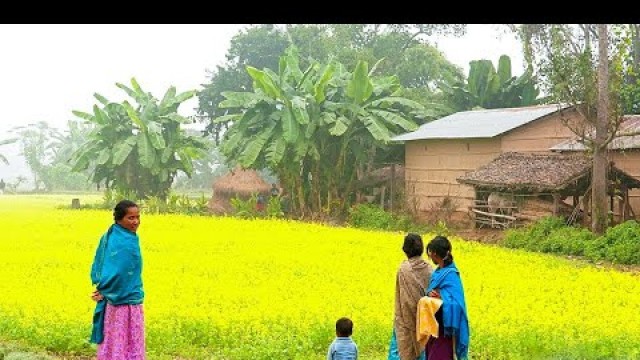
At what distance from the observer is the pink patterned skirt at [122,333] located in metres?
5.28

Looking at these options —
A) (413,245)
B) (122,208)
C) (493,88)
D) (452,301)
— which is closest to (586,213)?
(493,88)

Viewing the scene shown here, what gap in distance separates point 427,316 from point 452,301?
17 cm

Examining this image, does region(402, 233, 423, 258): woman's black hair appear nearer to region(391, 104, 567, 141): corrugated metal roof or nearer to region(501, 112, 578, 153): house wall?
region(391, 104, 567, 141): corrugated metal roof

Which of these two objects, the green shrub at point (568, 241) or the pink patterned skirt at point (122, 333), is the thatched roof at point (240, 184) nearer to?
the green shrub at point (568, 241)

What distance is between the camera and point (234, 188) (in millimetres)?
23875

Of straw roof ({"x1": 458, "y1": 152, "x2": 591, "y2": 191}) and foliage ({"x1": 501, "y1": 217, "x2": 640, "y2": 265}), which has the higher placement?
straw roof ({"x1": 458, "y1": 152, "x2": 591, "y2": 191})

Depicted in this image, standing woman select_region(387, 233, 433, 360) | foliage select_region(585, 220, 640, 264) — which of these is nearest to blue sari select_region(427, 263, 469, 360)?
standing woman select_region(387, 233, 433, 360)

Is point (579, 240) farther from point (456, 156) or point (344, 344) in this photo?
point (344, 344)

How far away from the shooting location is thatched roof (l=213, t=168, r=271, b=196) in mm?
23753

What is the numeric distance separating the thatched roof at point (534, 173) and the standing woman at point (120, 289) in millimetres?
11533

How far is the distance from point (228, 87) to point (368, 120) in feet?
34.7

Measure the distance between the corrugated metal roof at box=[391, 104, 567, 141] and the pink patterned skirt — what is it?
13.7 meters

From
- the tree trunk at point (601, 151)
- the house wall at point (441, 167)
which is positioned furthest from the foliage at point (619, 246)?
the house wall at point (441, 167)
